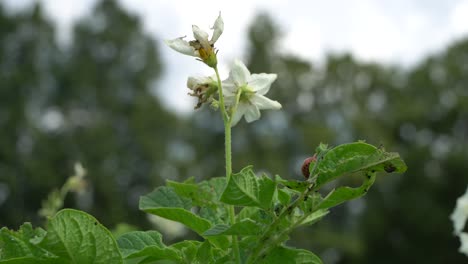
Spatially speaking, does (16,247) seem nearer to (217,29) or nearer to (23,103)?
(217,29)

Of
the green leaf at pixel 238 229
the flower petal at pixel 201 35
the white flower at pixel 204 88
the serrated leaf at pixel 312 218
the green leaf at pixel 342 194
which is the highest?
the flower petal at pixel 201 35

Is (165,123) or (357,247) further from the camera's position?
(165,123)

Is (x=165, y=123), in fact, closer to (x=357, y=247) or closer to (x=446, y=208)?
(x=357, y=247)

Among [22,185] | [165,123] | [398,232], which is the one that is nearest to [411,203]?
[398,232]

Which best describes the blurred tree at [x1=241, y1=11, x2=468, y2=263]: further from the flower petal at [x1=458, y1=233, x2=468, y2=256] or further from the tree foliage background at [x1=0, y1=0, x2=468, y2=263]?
the flower petal at [x1=458, y1=233, x2=468, y2=256]

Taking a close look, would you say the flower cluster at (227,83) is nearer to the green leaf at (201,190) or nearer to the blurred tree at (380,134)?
the green leaf at (201,190)

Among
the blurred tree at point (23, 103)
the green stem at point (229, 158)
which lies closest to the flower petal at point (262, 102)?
the green stem at point (229, 158)
